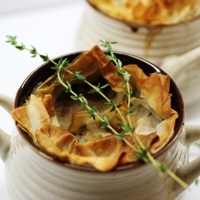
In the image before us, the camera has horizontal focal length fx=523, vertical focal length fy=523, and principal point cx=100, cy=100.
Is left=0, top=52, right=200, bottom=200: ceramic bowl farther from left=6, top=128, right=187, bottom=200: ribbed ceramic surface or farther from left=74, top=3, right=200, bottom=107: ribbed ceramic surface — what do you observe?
left=74, top=3, right=200, bottom=107: ribbed ceramic surface

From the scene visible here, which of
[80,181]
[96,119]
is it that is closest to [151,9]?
[96,119]

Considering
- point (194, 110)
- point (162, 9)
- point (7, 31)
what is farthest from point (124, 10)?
point (7, 31)

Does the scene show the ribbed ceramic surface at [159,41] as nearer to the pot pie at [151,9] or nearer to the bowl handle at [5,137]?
the pot pie at [151,9]

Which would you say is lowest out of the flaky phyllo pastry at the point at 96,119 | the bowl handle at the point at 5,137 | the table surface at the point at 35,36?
the table surface at the point at 35,36

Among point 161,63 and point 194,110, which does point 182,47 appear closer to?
point 161,63

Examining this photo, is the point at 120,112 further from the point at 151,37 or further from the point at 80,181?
the point at 151,37

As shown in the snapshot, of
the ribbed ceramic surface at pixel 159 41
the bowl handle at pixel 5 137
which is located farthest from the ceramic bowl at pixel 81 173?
the ribbed ceramic surface at pixel 159 41
